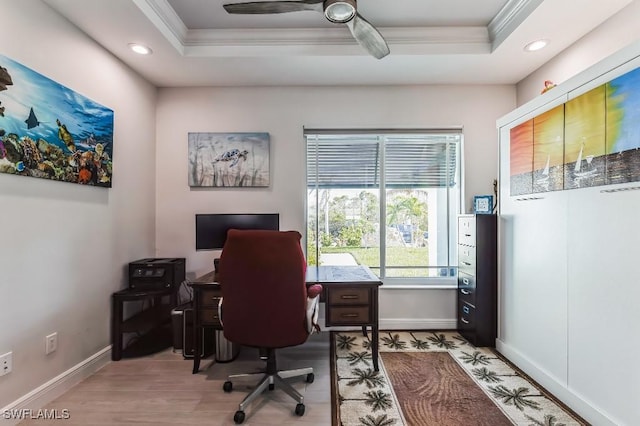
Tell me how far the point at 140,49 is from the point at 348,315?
2687 mm

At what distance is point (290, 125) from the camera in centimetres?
324

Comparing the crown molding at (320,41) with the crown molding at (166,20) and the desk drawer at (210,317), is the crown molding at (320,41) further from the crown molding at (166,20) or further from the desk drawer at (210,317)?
the desk drawer at (210,317)

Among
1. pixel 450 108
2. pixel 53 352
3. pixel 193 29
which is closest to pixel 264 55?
pixel 193 29

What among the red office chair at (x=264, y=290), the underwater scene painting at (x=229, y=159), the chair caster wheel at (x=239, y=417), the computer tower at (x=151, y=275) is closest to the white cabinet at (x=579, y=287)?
the red office chair at (x=264, y=290)

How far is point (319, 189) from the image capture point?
3.32 meters

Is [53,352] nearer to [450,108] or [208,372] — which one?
[208,372]

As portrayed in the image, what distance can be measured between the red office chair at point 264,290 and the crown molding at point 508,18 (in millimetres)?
2196

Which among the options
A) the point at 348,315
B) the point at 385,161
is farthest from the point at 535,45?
the point at 348,315

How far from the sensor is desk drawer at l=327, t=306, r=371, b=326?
226cm

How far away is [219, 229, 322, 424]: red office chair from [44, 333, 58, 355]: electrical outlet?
1205 millimetres

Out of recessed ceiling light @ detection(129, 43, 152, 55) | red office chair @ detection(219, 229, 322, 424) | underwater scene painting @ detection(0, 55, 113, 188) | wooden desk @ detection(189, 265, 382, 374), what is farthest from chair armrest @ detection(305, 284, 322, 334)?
recessed ceiling light @ detection(129, 43, 152, 55)

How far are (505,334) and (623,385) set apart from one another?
3.42 feet

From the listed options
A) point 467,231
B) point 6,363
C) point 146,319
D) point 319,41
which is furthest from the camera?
→ point 467,231

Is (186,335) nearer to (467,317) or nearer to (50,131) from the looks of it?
(50,131)
